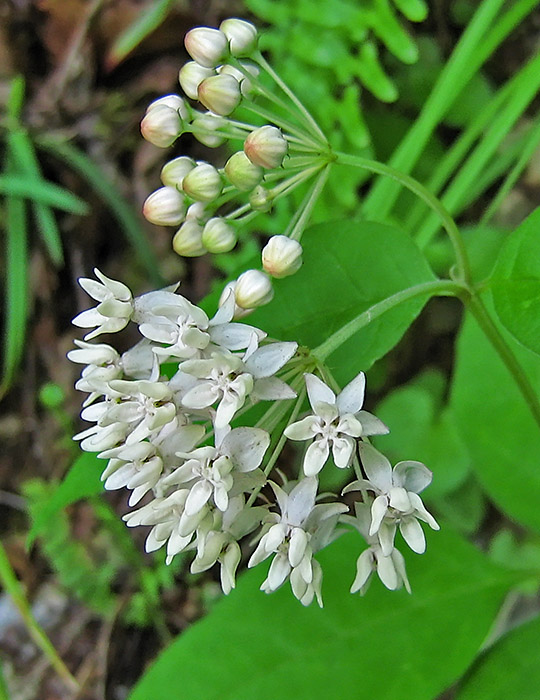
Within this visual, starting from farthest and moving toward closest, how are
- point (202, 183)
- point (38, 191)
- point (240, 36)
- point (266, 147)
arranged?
point (38, 191) → point (240, 36) → point (202, 183) → point (266, 147)

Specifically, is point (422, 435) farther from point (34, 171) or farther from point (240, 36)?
point (34, 171)

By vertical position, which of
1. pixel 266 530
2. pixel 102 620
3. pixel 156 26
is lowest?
pixel 102 620

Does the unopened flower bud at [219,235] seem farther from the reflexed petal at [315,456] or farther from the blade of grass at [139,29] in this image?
the blade of grass at [139,29]

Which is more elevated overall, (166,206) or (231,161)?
(231,161)

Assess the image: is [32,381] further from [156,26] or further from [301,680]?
[301,680]

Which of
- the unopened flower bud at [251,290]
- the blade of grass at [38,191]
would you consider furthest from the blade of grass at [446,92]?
the blade of grass at [38,191]

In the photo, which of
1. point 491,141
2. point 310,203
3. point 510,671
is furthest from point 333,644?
point 491,141

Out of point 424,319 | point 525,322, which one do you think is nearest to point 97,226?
point 424,319

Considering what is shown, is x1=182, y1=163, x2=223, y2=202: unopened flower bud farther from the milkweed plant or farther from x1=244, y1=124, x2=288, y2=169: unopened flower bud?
x1=244, y1=124, x2=288, y2=169: unopened flower bud
